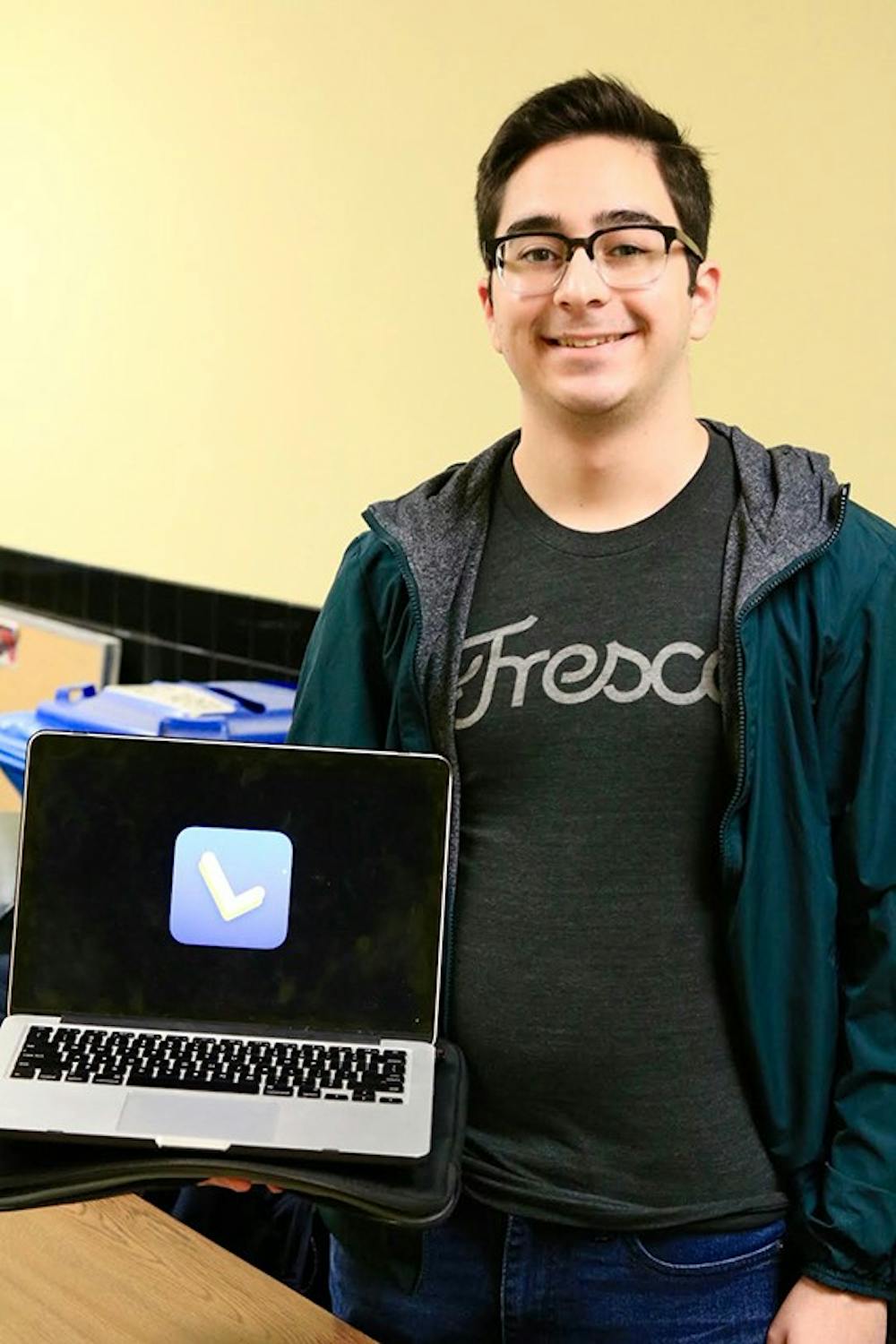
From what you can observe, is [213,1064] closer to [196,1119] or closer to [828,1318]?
[196,1119]

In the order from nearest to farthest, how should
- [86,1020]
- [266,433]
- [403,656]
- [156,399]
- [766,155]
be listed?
[86,1020] → [403,656] → [766,155] → [266,433] → [156,399]

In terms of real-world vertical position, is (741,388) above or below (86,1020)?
above

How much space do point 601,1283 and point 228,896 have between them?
18.1 inches

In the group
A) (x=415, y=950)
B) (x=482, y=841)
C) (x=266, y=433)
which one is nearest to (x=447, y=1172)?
(x=415, y=950)

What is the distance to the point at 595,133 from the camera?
150cm

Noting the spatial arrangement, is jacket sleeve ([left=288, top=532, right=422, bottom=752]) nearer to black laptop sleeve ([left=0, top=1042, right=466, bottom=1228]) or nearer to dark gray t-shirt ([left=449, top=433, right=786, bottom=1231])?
dark gray t-shirt ([left=449, top=433, right=786, bottom=1231])

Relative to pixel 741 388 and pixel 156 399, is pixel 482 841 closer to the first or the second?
pixel 741 388

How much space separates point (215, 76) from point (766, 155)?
1.46m

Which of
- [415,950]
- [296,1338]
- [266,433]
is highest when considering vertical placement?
[266,433]

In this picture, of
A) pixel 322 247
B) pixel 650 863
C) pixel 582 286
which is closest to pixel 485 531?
pixel 582 286

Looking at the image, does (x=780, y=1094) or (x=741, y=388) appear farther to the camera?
(x=741, y=388)

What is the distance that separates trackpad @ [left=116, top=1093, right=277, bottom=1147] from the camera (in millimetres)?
1227

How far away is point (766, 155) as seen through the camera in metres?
2.36

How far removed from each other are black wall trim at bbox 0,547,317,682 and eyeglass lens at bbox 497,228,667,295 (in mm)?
1757
